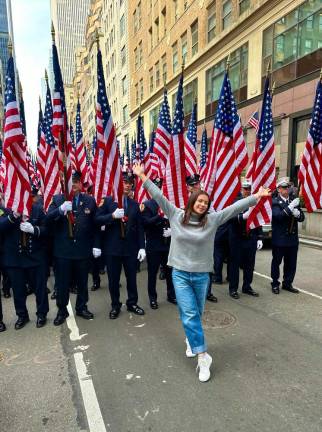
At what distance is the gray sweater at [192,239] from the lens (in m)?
3.49

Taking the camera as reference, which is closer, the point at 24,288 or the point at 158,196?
the point at 158,196

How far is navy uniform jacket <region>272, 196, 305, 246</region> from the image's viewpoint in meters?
6.14

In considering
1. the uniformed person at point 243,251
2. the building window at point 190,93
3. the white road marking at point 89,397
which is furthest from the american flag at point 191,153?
the building window at point 190,93

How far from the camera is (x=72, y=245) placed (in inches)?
195

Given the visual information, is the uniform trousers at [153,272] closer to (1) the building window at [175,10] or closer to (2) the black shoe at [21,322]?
(2) the black shoe at [21,322]

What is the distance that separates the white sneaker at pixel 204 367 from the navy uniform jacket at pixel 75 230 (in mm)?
2365

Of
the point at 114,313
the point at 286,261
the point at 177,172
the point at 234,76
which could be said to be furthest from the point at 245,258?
the point at 234,76

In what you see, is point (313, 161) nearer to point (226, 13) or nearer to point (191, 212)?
point (191, 212)

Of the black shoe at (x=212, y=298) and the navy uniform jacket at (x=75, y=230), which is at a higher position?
the navy uniform jacket at (x=75, y=230)

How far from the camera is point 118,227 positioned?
17.2 feet

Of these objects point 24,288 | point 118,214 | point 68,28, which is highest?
point 68,28

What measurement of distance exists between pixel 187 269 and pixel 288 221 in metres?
3.40

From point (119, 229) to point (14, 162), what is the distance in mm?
1790

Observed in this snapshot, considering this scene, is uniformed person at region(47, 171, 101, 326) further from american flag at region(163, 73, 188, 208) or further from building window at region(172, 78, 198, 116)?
building window at region(172, 78, 198, 116)
